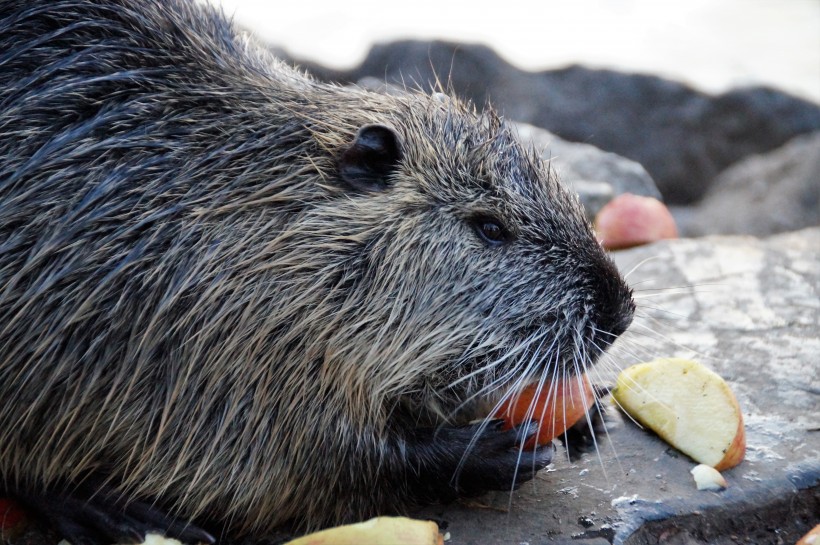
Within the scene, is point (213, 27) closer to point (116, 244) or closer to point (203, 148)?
point (203, 148)

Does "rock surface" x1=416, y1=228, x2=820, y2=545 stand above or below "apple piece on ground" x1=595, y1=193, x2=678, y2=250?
below

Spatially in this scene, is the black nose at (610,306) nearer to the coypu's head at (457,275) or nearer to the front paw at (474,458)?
the coypu's head at (457,275)

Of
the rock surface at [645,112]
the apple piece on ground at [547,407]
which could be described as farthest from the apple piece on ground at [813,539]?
the rock surface at [645,112]

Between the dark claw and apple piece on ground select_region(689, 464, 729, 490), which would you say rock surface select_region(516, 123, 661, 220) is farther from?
apple piece on ground select_region(689, 464, 729, 490)

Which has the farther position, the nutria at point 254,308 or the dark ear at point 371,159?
the dark ear at point 371,159

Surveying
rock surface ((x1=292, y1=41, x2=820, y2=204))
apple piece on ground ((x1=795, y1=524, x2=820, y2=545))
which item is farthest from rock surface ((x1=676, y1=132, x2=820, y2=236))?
apple piece on ground ((x1=795, y1=524, x2=820, y2=545))

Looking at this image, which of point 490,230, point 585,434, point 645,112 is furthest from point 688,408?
point 645,112
